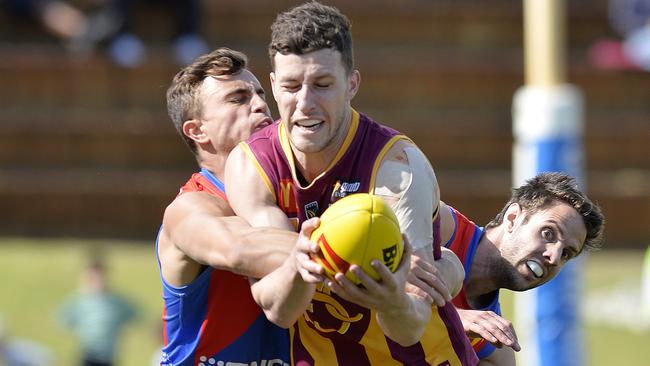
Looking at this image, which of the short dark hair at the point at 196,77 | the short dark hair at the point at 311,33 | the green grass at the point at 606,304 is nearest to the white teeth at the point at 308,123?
Answer: the short dark hair at the point at 311,33

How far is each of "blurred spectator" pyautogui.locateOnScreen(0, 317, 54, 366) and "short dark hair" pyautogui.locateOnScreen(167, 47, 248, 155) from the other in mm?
6748

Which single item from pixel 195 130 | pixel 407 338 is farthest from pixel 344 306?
pixel 195 130

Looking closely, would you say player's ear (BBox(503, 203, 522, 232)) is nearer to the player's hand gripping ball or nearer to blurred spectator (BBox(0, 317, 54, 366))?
the player's hand gripping ball

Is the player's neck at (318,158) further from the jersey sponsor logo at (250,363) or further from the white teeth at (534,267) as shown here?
the white teeth at (534,267)

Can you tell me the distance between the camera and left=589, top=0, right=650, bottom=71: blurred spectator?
16.0m

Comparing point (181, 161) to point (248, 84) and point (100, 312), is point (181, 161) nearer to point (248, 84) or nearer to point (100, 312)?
point (100, 312)

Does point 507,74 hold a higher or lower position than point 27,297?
higher

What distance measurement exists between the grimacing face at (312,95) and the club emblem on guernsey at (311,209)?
0.22 metres

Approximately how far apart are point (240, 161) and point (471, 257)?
4.47 feet

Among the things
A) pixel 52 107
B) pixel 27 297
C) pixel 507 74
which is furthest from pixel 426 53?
pixel 27 297

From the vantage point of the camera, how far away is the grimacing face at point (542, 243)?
5680 millimetres

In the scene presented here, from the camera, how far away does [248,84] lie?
587 cm

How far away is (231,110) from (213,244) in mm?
953

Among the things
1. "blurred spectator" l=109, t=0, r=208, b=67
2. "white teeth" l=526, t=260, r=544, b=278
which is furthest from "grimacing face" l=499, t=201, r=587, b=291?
"blurred spectator" l=109, t=0, r=208, b=67
